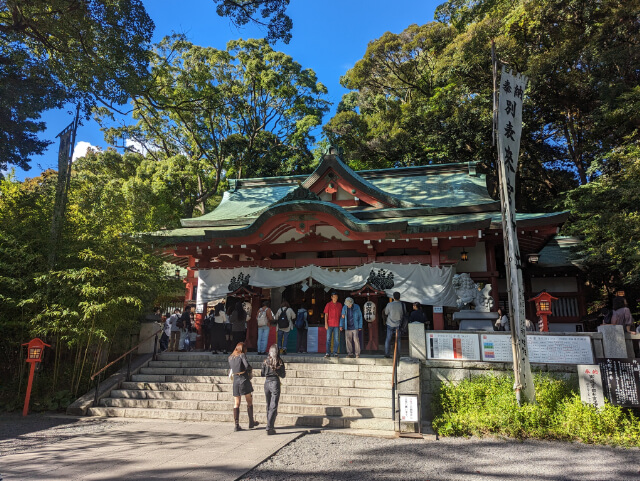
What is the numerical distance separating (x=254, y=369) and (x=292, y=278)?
313 cm

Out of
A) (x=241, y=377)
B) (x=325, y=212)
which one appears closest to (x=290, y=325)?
(x=325, y=212)

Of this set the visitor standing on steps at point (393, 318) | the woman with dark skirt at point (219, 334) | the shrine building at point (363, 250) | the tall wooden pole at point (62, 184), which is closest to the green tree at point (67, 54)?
the tall wooden pole at point (62, 184)

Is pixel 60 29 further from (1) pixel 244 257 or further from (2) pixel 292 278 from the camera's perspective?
(2) pixel 292 278

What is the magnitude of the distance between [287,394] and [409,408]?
9.01 ft

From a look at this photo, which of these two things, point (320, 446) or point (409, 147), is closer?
point (320, 446)

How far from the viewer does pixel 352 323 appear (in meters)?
9.45

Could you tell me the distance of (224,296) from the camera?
12430 millimetres

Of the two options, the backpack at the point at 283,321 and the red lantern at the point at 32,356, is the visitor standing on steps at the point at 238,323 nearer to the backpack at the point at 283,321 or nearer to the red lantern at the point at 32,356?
the backpack at the point at 283,321

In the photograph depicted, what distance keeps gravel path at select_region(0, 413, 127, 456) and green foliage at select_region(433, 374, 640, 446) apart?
620cm

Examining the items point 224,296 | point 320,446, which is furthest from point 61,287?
point 320,446

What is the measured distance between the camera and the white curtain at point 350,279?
440 inches

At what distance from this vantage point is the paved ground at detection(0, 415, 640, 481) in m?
4.80

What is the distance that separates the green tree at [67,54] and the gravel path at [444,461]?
9434 mm

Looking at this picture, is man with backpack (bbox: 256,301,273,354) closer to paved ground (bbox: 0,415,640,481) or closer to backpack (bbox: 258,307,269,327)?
backpack (bbox: 258,307,269,327)
